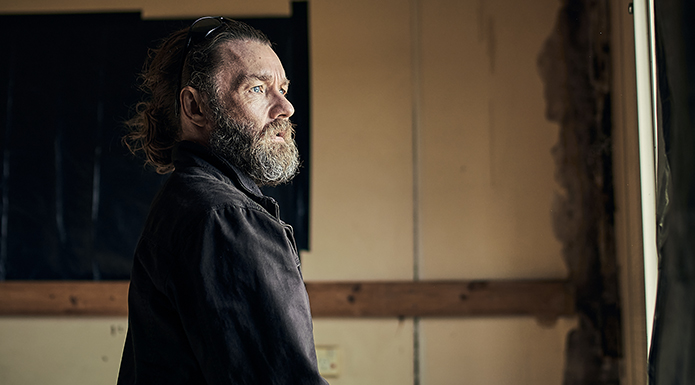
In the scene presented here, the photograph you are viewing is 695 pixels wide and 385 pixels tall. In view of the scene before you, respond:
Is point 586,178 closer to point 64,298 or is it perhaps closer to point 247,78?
point 247,78

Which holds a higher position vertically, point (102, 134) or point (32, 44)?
point (32, 44)

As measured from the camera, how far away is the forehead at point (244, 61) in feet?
3.25

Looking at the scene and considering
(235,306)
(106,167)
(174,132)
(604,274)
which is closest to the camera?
(235,306)

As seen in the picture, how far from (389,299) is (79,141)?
1644 mm

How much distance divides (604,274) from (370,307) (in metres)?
1.05

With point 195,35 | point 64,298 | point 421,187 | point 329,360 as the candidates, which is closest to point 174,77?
point 195,35

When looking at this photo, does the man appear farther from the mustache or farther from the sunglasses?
the sunglasses

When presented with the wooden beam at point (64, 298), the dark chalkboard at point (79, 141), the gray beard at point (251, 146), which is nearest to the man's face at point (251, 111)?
the gray beard at point (251, 146)

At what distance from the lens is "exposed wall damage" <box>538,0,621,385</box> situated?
6.93 ft

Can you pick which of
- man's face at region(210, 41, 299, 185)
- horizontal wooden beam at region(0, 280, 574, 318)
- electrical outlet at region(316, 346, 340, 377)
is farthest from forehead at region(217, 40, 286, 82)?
electrical outlet at region(316, 346, 340, 377)

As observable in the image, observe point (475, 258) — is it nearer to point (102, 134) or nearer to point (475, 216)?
point (475, 216)

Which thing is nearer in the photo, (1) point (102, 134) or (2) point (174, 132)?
(2) point (174, 132)

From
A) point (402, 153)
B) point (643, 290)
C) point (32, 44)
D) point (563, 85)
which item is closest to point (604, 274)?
point (643, 290)

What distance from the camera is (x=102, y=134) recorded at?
Result: 7.51 ft
